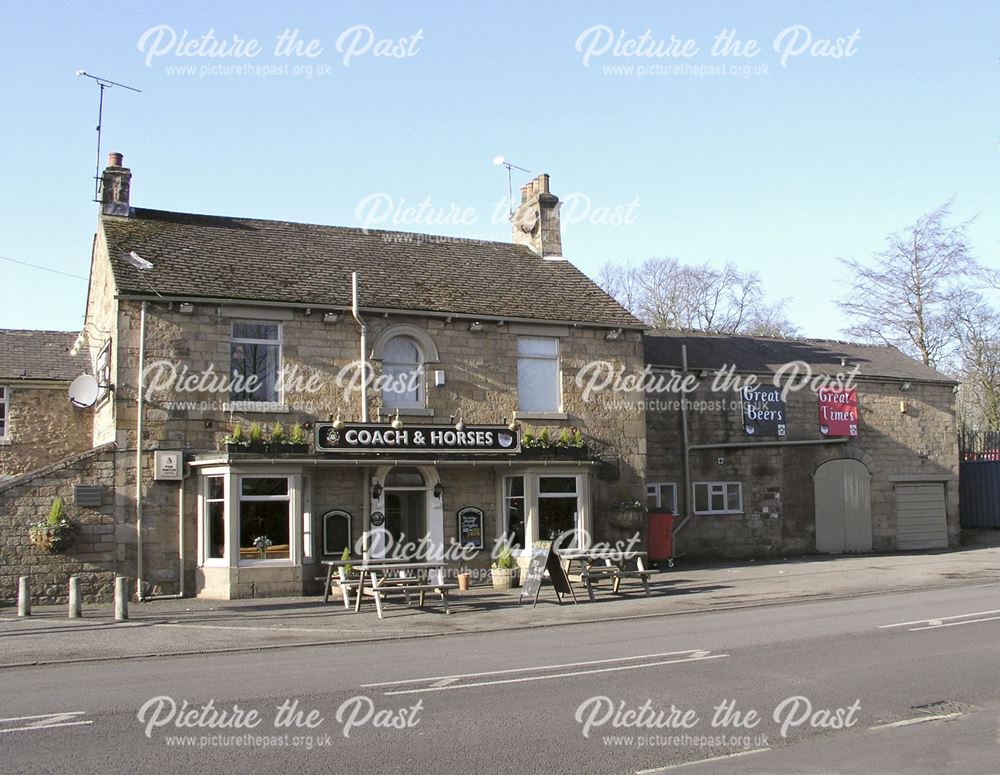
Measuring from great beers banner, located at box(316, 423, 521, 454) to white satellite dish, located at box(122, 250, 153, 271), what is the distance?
4767 millimetres

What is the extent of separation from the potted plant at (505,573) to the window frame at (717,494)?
6.97m

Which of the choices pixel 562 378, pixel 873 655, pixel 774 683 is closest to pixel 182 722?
pixel 774 683

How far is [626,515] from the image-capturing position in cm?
2247

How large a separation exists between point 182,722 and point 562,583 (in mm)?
10108

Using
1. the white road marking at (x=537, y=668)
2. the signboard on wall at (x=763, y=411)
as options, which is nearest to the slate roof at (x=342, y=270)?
the signboard on wall at (x=763, y=411)

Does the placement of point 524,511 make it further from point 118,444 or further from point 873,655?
point 873,655

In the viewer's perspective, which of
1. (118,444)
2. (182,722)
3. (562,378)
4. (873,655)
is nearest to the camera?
(182,722)

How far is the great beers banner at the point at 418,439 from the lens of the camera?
63.5 feet

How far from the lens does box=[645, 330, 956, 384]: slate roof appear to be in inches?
1083

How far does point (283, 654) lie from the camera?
12367 mm

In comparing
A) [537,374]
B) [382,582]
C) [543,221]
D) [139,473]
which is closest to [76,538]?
[139,473]

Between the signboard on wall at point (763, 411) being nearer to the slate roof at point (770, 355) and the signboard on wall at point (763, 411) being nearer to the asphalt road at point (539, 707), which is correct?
the slate roof at point (770, 355)

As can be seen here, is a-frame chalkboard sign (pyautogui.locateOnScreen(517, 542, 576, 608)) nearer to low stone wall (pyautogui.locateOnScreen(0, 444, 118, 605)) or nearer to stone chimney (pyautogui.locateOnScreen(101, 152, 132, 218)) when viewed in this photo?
low stone wall (pyautogui.locateOnScreen(0, 444, 118, 605))

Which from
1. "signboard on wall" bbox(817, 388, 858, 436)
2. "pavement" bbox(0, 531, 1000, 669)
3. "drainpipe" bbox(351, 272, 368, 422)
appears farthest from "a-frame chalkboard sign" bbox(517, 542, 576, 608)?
"signboard on wall" bbox(817, 388, 858, 436)
